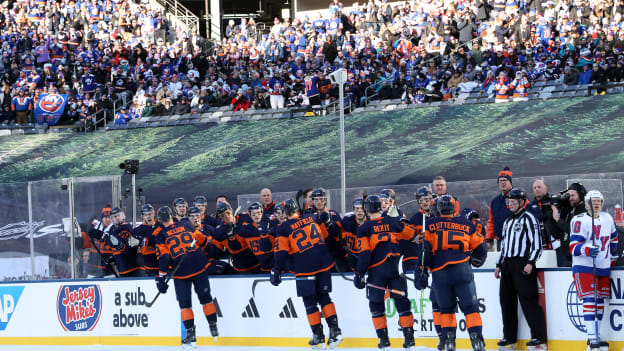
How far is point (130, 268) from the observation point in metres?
13.7

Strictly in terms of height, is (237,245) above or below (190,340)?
above

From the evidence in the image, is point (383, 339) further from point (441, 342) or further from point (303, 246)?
point (303, 246)

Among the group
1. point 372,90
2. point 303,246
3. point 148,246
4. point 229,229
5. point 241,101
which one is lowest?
point 148,246

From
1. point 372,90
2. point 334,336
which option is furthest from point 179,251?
point 372,90

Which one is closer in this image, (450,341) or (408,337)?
(450,341)

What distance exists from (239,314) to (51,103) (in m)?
19.1

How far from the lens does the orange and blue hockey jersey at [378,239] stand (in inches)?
401

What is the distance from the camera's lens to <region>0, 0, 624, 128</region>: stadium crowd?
23.5 meters

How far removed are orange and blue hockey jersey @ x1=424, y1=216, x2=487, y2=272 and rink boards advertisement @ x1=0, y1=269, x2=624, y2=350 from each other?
3.15 ft

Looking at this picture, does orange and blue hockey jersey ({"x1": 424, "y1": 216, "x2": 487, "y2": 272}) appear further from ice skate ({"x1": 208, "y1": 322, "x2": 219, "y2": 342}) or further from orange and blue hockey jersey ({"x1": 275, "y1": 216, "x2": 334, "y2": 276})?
ice skate ({"x1": 208, "y1": 322, "x2": 219, "y2": 342})

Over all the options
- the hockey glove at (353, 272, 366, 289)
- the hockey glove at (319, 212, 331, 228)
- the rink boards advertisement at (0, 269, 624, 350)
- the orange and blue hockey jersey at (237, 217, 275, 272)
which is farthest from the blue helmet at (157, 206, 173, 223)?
the hockey glove at (353, 272, 366, 289)

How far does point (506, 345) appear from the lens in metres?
10.0

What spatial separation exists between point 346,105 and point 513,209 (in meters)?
16.4

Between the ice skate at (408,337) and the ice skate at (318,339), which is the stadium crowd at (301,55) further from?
the ice skate at (408,337)
